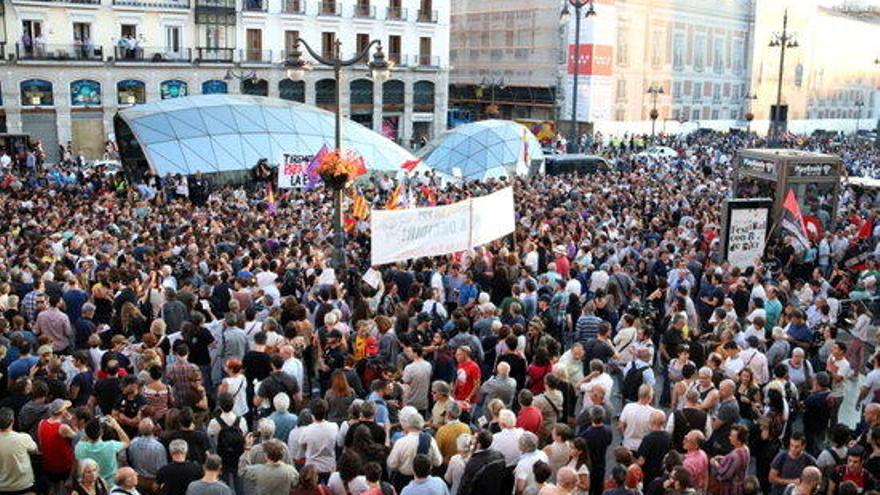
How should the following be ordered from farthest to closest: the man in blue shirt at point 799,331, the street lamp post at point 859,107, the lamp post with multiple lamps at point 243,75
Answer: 1. the street lamp post at point 859,107
2. the lamp post with multiple lamps at point 243,75
3. the man in blue shirt at point 799,331

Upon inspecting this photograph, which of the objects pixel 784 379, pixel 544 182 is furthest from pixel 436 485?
pixel 544 182

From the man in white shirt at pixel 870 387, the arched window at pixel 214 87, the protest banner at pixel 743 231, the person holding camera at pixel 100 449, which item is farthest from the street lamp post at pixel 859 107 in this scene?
the person holding camera at pixel 100 449

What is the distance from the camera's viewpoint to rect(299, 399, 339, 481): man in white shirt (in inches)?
292

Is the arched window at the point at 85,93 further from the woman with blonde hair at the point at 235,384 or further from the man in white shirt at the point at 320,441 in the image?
the man in white shirt at the point at 320,441

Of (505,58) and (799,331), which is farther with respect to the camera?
(505,58)

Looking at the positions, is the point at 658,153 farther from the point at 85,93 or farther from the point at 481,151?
the point at 85,93

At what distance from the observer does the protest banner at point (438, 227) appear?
1299 centimetres

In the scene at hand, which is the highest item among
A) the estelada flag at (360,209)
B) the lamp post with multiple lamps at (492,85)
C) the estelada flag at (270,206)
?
the lamp post with multiple lamps at (492,85)

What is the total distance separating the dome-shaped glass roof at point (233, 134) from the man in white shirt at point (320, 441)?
21.3 meters

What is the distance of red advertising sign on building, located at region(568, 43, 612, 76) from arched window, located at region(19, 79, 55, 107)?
3255cm

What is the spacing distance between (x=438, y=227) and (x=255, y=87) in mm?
36606

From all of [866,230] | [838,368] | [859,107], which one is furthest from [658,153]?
[859,107]

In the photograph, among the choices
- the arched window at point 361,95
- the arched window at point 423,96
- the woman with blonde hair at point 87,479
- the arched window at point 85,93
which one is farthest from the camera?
the arched window at point 423,96

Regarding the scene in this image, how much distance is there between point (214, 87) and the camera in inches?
1832
